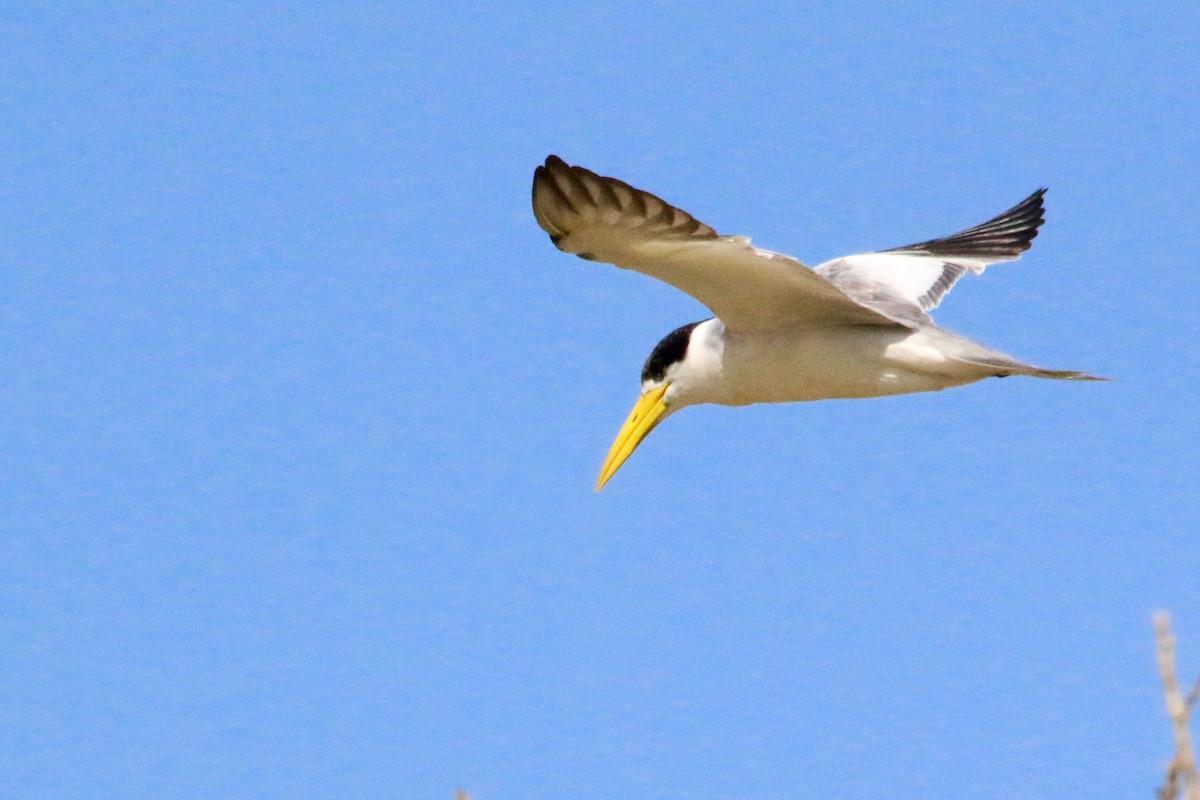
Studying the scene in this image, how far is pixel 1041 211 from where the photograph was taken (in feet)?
36.0

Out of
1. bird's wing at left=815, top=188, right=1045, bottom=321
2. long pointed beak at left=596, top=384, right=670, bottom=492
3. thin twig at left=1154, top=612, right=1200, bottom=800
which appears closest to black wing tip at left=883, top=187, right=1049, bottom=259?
bird's wing at left=815, top=188, right=1045, bottom=321

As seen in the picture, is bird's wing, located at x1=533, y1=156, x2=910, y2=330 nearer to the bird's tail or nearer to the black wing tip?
the bird's tail

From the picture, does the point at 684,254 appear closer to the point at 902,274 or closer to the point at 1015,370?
the point at 1015,370

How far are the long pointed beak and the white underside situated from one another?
39 cm

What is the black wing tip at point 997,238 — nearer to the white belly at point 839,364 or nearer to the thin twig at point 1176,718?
the white belly at point 839,364

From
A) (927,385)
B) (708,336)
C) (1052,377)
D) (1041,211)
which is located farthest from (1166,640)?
(1041,211)

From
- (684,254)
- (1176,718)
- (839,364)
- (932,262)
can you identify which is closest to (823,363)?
(839,364)

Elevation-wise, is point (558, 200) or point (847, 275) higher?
point (847, 275)

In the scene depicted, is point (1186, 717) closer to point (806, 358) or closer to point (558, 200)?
point (558, 200)

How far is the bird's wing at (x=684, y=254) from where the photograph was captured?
19.6ft

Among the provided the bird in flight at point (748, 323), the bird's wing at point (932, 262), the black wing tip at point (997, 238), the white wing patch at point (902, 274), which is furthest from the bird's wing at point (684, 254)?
the black wing tip at point (997, 238)

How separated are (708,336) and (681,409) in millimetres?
696

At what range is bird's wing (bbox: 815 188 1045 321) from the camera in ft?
29.2

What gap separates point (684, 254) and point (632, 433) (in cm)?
219
